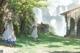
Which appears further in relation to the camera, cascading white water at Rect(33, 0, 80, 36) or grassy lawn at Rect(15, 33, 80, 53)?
cascading white water at Rect(33, 0, 80, 36)

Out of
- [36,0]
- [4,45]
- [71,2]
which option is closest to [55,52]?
[4,45]

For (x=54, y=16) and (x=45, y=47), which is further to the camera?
(x=54, y=16)

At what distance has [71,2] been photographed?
5191 cm

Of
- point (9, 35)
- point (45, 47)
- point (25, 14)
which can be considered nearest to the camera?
point (9, 35)

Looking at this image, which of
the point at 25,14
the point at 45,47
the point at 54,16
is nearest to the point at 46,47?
the point at 45,47

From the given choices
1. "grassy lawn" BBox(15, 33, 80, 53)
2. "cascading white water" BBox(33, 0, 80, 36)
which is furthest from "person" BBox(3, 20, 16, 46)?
"cascading white water" BBox(33, 0, 80, 36)

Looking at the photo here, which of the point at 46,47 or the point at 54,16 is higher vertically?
the point at 54,16

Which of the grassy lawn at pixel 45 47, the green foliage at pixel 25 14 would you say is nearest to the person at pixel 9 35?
the grassy lawn at pixel 45 47

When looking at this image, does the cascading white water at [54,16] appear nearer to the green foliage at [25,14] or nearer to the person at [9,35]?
the green foliage at [25,14]

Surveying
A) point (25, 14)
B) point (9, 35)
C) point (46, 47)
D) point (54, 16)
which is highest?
point (25, 14)

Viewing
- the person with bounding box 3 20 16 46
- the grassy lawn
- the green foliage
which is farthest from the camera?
the green foliage

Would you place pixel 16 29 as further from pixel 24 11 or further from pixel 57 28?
pixel 57 28

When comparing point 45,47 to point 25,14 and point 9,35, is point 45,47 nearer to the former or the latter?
point 9,35

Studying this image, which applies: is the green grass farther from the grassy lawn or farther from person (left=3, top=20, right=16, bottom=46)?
person (left=3, top=20, right=16, bottom=46)
